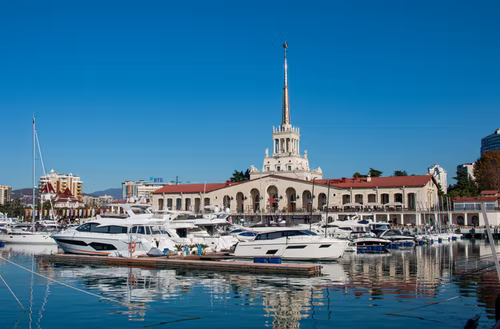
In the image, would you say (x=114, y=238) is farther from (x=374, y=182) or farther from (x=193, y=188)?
(x=193, y=188)

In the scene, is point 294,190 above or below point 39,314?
above

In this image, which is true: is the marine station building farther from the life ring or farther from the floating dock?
the floating dock

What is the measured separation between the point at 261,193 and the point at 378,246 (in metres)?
54.7

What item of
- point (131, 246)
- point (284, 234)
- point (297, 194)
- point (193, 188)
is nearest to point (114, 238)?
point (131, 246)

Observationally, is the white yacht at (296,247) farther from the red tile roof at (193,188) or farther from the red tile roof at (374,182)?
the red tile roof at (193,188)

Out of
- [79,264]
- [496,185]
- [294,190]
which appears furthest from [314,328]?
[496,185]

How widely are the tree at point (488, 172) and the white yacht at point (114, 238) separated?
88678mm

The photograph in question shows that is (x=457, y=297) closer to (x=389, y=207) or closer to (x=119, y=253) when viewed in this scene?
(x=119, y=253)

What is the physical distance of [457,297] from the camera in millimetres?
19562

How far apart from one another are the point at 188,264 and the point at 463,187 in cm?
10073

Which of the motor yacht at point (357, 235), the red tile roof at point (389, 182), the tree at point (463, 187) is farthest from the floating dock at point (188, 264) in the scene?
the tree at point (463, 187)

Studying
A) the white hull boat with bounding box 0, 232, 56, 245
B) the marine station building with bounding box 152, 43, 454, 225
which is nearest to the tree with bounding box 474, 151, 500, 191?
the marine station building with bounding box 152, 43, 454, 225

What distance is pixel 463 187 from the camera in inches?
4604

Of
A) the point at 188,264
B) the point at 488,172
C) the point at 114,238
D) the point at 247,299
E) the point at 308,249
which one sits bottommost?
the point at 247,299
